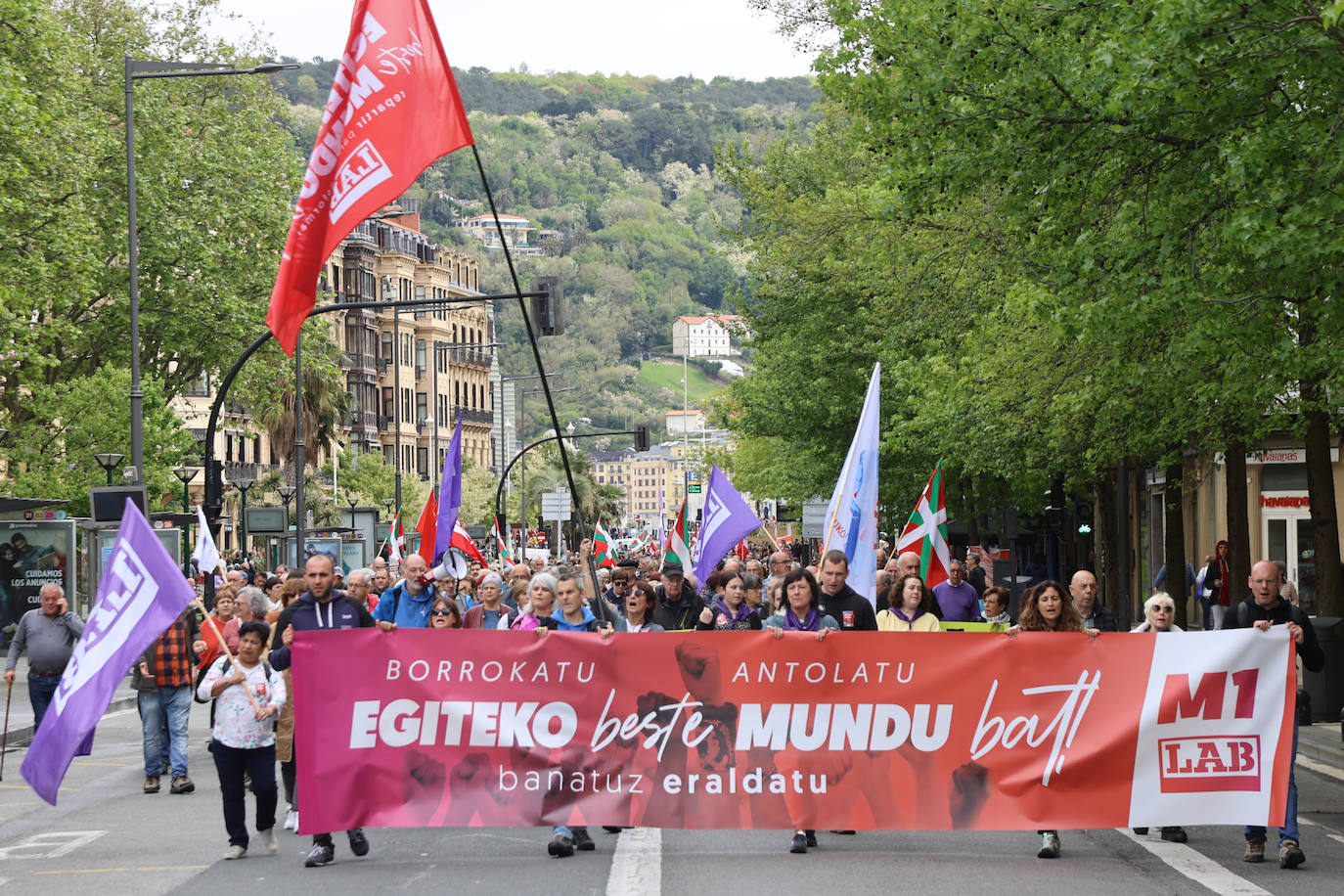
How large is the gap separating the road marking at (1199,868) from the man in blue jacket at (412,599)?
6.02 metres

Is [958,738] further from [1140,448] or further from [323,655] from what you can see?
[1140,448]

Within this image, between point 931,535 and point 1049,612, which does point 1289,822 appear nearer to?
point 1049,612

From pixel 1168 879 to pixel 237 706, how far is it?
17.7 ft

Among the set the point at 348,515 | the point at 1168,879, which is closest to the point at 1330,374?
the point at 1168,879

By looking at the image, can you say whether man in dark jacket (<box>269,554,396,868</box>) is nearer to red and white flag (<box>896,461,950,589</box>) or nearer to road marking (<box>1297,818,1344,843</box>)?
road marking (<box>1297,818,1344,843</box>)

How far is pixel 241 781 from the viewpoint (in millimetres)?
10641

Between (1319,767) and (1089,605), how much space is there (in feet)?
16.4

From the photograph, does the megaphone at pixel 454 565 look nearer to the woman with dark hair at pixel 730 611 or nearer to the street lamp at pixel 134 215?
the street lamp at pixel 134 215

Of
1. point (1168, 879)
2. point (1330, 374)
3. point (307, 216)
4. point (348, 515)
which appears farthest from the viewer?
point (348, 515)

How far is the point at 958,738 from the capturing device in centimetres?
1034

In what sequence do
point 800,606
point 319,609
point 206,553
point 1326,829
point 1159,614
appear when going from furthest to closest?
point 206,553 < point 1326,829 < point 319,609 < point 800,606 < point 1159,614

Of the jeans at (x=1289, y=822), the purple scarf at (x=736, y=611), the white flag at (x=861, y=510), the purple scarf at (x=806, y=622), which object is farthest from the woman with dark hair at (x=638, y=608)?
the jeans at (x=1289, y=822)

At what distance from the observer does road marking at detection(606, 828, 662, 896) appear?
936cm

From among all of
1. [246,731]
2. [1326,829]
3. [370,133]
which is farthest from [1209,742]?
[370,133]
